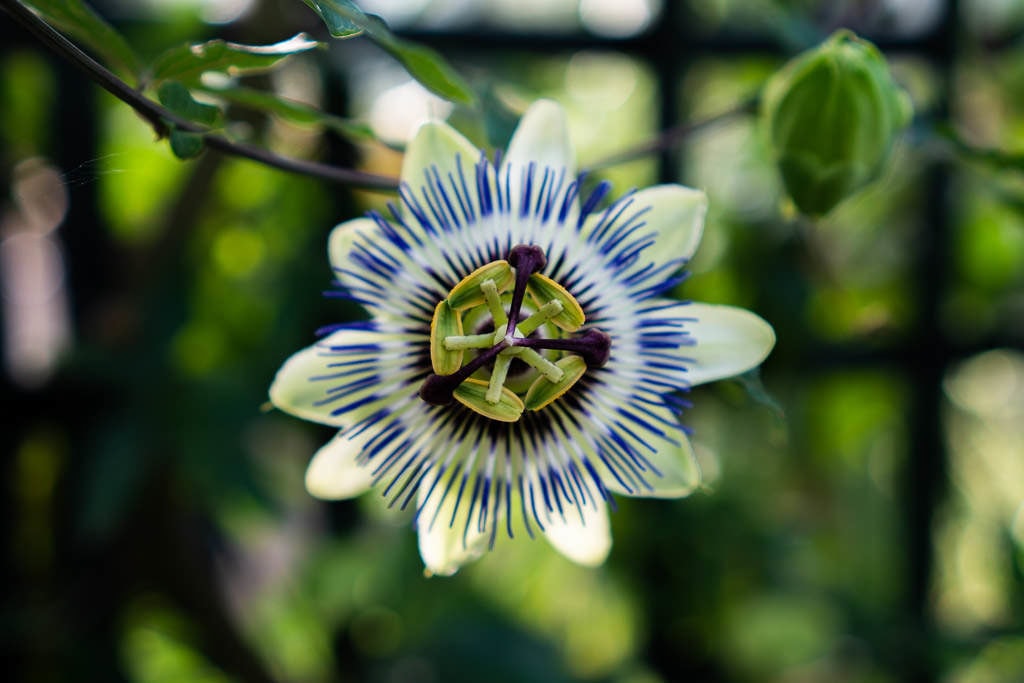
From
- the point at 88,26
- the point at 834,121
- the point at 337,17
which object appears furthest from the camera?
the point at 834,121

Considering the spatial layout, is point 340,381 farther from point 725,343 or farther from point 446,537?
point 725,343

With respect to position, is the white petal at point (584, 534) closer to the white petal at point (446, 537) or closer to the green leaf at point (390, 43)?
the white petal at point (446, 537)

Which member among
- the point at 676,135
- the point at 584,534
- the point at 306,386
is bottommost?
the point at 584,534

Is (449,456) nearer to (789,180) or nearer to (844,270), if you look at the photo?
(789,180)

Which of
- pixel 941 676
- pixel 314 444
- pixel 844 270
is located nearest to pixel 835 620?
pixel 941 676

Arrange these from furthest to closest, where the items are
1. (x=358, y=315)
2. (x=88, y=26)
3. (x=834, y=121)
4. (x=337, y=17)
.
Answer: (x=358, y=315) → (x=834, y=121) → (x=88, y=26) → (x=337, y=17)

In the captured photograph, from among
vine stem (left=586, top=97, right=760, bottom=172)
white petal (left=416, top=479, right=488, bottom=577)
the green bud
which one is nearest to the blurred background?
vine stem (left=586, top=97, right=760, bottom=172)

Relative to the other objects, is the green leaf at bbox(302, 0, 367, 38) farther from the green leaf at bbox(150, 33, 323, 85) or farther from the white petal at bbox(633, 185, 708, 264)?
the white petal at bbox(633, 185, 708, 264)

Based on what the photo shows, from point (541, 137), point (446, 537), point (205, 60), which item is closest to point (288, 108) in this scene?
point (205, 60)
